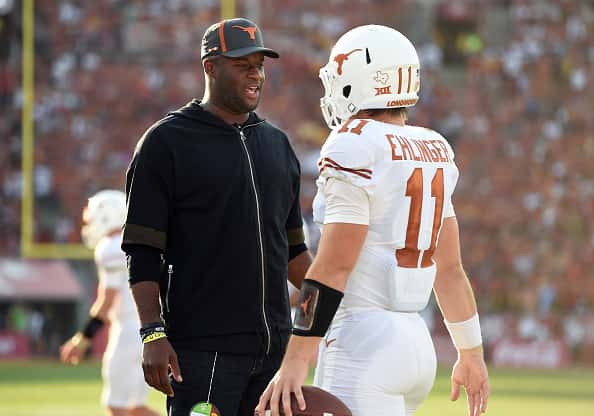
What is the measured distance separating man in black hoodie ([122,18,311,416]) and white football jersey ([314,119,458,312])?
0.61m

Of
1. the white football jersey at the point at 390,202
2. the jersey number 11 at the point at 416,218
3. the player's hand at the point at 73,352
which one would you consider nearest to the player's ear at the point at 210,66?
the white football jersey at the point at 390,202

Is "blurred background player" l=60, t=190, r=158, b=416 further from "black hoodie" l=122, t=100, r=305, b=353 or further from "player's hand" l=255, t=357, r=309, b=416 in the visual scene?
"player's hand" l=255, t=357, r=309, b=416

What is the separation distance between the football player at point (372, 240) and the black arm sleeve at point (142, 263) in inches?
27.2

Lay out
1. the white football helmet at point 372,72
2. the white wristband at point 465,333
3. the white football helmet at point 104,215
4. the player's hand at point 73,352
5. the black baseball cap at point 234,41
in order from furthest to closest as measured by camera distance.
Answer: the white football helmet at point 104,215
the player's hand at point 73,352
the black baseball cap at point 234,41
the white wristband at point 465,333
the white football helmet at point 372,72

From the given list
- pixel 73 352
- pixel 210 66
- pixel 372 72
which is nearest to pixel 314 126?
pixel 73 352

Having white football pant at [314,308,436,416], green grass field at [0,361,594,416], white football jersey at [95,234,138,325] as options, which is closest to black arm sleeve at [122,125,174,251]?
white football pant at [314,308,436,416]

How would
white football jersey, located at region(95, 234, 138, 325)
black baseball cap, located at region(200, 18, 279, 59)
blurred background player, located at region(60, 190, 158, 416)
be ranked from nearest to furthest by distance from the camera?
1. black baseball cap, located at region(200, 18, 279, 59)
2. blurred background player, located at region(60, 190, 158, 416)
3. white football jersey, located at region(95, 234, 138, 325)

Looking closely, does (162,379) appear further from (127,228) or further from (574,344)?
(574,344)

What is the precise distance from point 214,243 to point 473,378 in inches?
36.1

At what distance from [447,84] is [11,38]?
296 inches

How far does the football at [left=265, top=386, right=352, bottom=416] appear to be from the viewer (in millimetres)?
3203

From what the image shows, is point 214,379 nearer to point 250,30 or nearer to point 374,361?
point 374,361

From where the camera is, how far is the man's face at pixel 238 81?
4070 millimetres

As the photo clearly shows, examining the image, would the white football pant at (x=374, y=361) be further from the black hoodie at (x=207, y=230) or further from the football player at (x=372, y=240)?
the black hoodie at (x=207, y=230)
